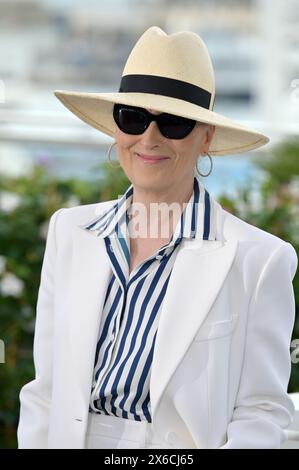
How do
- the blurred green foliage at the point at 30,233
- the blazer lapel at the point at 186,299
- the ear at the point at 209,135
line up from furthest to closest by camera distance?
the blurred green foliage at the point at 30,233, the ear at the point at 209,135, the blazer lapel at the point at 186,299

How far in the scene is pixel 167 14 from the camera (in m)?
24.4

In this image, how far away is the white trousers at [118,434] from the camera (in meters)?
1.61

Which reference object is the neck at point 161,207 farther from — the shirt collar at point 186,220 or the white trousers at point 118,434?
the white trousers at point 118,434

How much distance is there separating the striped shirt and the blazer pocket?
0.07m

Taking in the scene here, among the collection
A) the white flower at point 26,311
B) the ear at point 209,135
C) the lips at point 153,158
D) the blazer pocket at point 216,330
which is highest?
the ear at point 209,135

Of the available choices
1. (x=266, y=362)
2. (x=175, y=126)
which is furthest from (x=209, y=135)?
(x=266, y=362)

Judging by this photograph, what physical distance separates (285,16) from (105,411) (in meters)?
5.54

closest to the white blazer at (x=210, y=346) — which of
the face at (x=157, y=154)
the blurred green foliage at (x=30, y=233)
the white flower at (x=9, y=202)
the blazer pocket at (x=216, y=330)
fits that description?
the blazer pocket at (x=216, y=330)

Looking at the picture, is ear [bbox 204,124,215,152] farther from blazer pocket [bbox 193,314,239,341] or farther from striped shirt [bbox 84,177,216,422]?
blazer pocket [bbox 193,314,239,341]

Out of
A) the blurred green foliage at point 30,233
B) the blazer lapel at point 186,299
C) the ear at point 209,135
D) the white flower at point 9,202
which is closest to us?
the blazer lapel at point 186,299

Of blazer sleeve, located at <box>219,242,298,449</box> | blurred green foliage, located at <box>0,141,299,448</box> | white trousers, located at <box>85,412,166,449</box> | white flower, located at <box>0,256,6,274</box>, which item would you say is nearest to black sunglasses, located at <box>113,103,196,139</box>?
blazer sleeve, located at <box>219,242,298,449</box>

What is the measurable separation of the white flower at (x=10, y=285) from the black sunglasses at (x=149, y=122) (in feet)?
5.76

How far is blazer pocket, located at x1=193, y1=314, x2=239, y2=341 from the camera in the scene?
1.59 meters

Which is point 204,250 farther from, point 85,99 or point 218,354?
point 85,99
